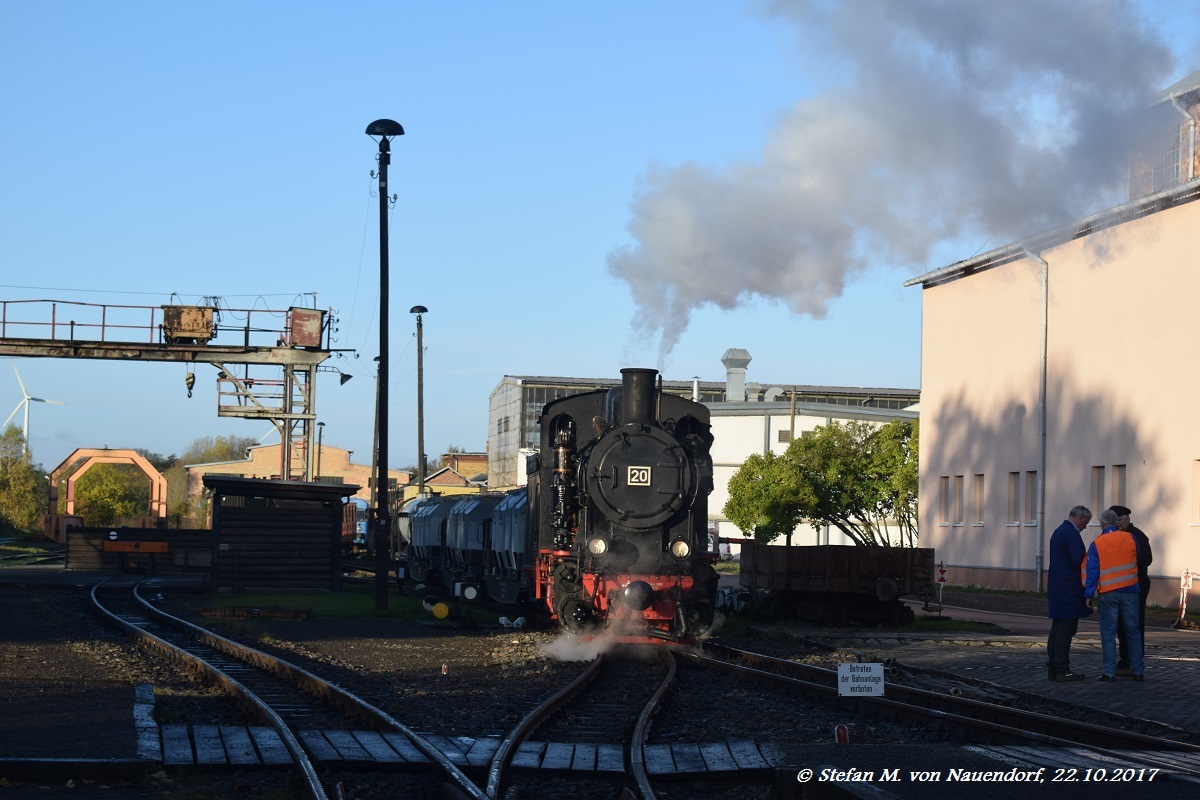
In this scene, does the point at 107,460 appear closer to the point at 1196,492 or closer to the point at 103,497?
the point at 103,497

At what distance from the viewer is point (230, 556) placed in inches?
1294

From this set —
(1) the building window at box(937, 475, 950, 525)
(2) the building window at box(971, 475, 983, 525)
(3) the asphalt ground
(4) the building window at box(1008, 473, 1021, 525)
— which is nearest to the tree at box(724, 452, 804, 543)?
(1) the building window at box(937, 475, 950, 525)

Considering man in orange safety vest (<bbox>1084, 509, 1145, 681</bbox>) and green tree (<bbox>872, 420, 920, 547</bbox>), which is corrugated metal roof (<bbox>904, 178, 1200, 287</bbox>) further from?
green tree (<bbox>872, 420, 920, 547</bbox>)

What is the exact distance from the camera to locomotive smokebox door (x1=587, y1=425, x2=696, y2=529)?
715 inches

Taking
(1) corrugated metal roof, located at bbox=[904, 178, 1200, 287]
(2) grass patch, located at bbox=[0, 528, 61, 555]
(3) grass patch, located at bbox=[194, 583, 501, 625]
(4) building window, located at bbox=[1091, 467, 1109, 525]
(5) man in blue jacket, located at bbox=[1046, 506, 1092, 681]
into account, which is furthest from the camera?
(2) grass patch, located at bbox=[0, 528, 61, 555]

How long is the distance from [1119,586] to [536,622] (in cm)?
1145

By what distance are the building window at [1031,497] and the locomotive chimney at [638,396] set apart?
937 inches

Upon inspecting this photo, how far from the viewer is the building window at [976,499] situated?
4334cm

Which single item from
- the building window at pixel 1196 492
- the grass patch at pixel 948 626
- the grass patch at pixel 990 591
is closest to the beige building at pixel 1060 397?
the building window at pixel 1196 492

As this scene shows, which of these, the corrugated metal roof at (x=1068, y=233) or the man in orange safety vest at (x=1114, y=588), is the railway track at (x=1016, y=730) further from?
the corrugated metal roof at (x=1068, y=233)

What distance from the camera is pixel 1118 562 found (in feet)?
47.8

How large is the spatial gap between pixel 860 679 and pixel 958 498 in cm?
3525

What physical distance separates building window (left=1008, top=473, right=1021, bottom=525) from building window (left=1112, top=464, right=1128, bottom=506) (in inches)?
203

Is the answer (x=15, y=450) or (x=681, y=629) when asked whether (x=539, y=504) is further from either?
(x=15, y=450)
